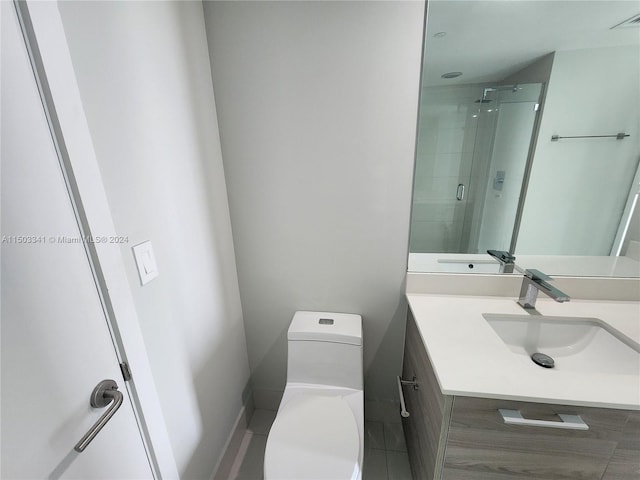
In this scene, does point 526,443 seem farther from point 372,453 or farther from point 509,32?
point 509,32

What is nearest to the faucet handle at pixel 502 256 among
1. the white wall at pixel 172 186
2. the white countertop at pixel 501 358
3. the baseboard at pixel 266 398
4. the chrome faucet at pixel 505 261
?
the chrome faucet at pixel 505 261

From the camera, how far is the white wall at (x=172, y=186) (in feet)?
2.28

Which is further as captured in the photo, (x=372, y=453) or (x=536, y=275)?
(x=372, y=453)

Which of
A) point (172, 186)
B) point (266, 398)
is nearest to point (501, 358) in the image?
point (172, 186)

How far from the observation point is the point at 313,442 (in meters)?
1.03

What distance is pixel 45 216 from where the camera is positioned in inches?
21.2

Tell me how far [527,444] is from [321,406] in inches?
29.5

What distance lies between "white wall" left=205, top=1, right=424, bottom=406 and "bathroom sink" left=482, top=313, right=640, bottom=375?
1.58 ft

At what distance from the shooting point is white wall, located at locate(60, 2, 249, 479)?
696 millimetres

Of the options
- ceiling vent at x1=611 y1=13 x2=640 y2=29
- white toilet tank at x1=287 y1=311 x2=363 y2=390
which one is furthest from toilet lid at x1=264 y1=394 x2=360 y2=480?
ceiling vent at x1=611 y1=13 x2=640 y2=29

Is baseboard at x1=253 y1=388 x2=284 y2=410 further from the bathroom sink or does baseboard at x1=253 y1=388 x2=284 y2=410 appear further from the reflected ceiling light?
the reflected ceiling light

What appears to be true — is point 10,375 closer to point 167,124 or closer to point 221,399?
point 167,124

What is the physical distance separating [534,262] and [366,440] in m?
1.33

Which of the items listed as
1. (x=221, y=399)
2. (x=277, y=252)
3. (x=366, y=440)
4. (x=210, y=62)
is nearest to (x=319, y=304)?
(x=277, y=252)
